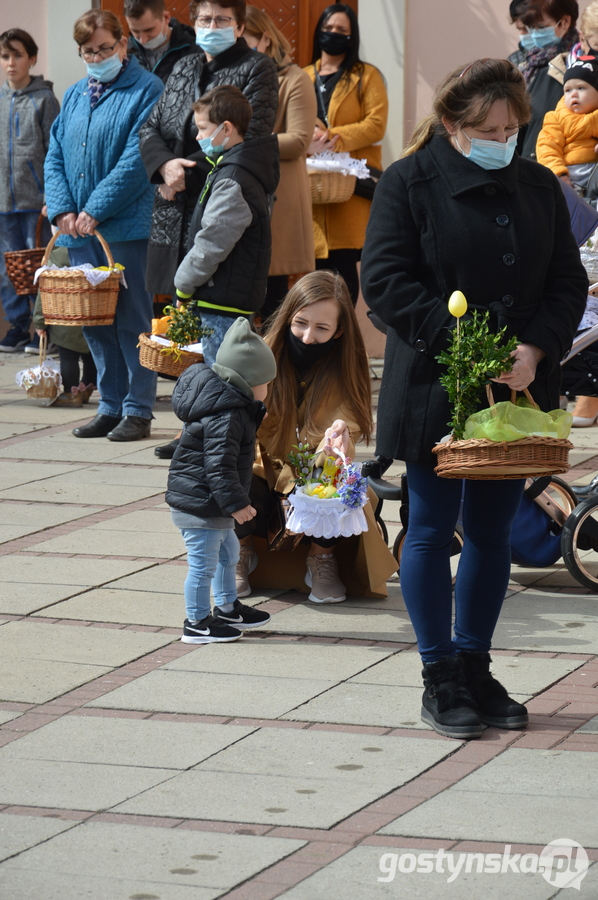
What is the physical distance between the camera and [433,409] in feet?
13.3

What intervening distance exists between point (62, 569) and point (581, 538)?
2.14 meters

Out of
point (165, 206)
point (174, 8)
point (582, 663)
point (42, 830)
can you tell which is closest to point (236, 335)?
→ point (582, 663)

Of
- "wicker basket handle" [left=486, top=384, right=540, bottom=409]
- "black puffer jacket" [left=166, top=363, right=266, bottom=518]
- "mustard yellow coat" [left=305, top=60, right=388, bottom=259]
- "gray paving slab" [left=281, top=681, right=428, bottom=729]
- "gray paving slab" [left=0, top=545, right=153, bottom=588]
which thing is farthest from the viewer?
"mustard yellow coat" [left=305, top=60, right=388, bottom=259]

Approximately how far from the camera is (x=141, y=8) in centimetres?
923

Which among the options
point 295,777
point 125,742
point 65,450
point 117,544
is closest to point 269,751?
point 295,777

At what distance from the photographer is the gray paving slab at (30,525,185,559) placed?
6.15m

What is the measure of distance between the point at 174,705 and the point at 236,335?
1335mm

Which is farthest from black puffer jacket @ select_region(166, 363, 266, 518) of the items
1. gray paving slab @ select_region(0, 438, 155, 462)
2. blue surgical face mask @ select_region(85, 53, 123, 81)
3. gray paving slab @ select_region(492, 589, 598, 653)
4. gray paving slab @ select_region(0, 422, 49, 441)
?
gray paving slab @ select_region(0, 422, 49, 441)

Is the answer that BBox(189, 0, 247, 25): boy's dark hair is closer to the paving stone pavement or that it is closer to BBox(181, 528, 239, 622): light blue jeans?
the paving stone pavement

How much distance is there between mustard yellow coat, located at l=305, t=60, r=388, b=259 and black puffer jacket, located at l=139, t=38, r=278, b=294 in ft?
7.93

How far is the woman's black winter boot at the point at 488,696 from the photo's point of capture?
161 inches

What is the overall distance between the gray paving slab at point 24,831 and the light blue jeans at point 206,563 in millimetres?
1538

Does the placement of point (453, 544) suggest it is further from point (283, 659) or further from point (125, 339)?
point (125, 339)

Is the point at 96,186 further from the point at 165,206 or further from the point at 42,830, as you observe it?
the point at 42,830
